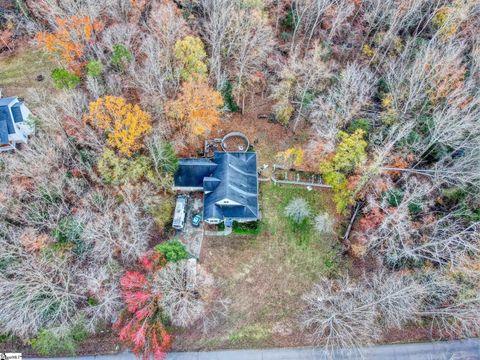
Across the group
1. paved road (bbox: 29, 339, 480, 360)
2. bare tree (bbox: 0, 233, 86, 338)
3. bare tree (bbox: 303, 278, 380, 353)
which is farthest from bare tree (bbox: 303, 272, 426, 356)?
bare tree (bbox: 0, 233, 86, 338)

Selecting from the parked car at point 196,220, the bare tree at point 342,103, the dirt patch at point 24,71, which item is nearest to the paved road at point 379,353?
the parked car at point 196,220

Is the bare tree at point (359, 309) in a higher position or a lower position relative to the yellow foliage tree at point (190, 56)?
lower

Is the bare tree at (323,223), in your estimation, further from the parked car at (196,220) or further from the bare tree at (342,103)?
the parked car at (196,220)

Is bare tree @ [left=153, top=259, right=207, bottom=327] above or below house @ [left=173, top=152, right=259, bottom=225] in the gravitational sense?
below

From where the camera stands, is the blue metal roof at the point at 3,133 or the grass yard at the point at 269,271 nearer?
the grass yard at the point at 269,271

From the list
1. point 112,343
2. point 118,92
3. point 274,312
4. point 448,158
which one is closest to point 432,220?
point 448,158

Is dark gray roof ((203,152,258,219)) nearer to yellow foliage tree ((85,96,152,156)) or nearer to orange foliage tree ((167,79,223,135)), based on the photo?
orange foliage tree ((167,79,223,135))
